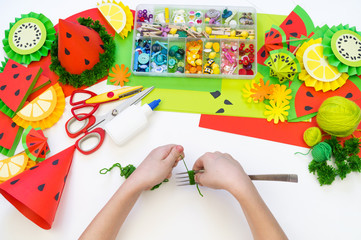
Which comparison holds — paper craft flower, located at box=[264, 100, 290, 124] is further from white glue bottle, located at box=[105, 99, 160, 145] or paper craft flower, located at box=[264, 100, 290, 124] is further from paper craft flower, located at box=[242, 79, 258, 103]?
white glue bottle, located at box=[105, 99, 160, 145]

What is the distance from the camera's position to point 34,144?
0.76m

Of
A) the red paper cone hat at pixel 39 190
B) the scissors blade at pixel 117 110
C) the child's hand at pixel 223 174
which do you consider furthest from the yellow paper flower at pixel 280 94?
the red paper cone hat at pixel 39 190

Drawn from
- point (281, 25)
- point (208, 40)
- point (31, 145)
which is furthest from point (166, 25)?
point (31, 145)

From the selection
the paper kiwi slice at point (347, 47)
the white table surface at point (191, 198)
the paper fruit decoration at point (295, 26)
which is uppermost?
the paper fruit decoration at point (295, 26)

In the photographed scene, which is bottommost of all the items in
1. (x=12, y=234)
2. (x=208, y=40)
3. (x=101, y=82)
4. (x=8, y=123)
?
(x=12, y=234)

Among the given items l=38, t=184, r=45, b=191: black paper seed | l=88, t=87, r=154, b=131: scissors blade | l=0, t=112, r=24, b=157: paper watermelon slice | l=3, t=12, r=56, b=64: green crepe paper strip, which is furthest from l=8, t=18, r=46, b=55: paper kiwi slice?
l=38, t=184, r=45, b=191: black paper seed

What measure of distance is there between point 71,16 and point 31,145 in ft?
1.53

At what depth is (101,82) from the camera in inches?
34.2

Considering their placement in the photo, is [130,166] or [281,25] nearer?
[130,166]

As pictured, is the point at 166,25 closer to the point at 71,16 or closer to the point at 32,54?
the point at 71,16

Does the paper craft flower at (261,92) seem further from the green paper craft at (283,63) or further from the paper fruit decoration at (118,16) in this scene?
the paper fruit decoration at (118,16)

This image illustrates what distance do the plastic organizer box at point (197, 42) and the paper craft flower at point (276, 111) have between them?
11cm

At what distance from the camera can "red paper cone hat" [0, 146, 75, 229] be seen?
671mm

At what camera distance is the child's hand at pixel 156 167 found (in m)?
0.64
